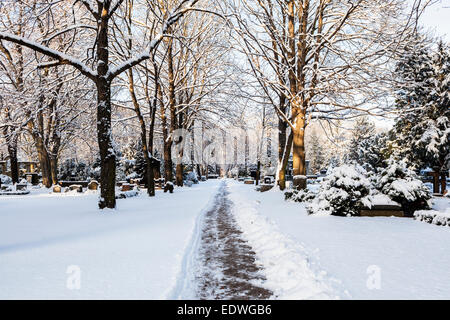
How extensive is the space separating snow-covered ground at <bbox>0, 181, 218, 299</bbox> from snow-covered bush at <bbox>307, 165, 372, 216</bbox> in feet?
15.0

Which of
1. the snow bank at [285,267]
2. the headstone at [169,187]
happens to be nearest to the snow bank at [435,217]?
the snow bank at [285,267]

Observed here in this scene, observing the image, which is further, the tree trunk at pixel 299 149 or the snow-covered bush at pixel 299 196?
the tree trunk at pixel 299 149

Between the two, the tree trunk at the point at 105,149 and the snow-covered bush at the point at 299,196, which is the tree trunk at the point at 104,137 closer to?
the tree trunk at the point at 105,149

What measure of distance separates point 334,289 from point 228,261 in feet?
6.72

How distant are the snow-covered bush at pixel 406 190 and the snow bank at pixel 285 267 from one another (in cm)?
495

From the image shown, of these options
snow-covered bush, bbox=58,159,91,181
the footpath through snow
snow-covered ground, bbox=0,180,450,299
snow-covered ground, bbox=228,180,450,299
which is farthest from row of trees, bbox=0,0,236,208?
snow-covered bush, bbox=58,159,91,181

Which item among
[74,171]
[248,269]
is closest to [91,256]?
[248,269]

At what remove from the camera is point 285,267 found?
4.72 meters

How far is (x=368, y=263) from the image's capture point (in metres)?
4.83

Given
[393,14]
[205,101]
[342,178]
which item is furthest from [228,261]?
[205,101]

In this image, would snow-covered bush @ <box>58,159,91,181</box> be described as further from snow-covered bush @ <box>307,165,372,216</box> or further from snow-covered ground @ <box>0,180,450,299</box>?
snow-covered bush @ <box>307,165,372,216</box>

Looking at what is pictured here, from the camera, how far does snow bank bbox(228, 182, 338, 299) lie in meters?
3.72

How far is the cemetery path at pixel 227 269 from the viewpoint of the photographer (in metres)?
3.88
